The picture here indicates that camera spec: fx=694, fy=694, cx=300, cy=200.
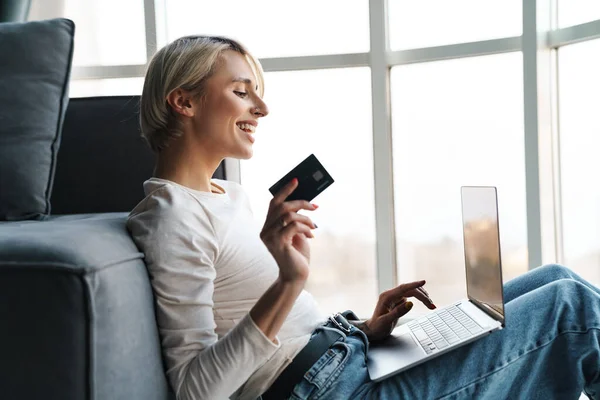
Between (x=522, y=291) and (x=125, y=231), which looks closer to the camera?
(x=125, y=231)

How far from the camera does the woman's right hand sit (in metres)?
0.94

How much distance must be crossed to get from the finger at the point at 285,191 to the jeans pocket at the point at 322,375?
0.27m

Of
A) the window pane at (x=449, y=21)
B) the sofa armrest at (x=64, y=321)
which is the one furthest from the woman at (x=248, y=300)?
the window pane at (x=449, y=21)

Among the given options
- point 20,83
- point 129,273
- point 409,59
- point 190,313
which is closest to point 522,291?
point 190,313

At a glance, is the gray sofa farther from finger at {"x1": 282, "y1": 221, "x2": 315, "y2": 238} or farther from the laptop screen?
the laptop screen

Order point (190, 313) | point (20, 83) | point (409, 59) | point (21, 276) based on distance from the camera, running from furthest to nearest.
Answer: point (409, 59) → point (20, 83) → point (190, 313) → point (21, 276)

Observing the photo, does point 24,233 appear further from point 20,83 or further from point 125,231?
point 20,83

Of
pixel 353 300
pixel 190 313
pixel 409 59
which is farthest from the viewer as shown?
pixel 353 300

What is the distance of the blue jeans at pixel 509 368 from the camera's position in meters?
1.02

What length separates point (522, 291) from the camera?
1337mm

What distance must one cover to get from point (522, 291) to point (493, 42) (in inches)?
45.3

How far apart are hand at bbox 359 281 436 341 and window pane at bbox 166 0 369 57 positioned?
4.50 feet

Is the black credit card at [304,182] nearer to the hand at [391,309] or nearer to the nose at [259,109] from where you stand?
the nose at [259,109]

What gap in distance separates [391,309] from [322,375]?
1.07 feet
